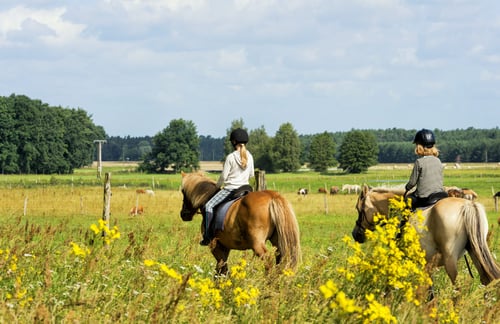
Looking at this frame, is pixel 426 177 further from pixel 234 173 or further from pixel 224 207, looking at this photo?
pixel 224 207

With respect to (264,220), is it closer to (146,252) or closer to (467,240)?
(146,252)

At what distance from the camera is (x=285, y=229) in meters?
9.27

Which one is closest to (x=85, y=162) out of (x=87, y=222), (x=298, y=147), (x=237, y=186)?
(x=298, y=147)

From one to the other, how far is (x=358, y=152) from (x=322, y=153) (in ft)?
38.4

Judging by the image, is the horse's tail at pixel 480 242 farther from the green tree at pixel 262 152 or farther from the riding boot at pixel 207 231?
the green tree at pixel 262 152

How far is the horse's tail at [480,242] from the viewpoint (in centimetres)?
845

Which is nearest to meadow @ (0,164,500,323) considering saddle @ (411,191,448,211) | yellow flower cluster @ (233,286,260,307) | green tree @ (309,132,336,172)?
yellow flower cluster @ (233,286,260,307)

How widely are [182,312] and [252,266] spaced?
2.51 m

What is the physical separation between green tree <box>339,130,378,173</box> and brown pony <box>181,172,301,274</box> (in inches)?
5191

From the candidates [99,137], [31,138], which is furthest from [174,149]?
[31,138]

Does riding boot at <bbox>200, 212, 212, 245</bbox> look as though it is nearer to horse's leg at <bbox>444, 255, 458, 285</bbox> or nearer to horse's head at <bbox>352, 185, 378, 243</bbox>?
horse's head at <bbox>352, 185, 378, 243</bbox>

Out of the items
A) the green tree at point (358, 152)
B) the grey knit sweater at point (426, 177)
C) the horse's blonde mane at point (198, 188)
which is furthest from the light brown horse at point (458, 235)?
the green tree at point (358, 152)

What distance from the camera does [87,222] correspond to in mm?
29703

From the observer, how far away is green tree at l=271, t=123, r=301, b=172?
493ft
